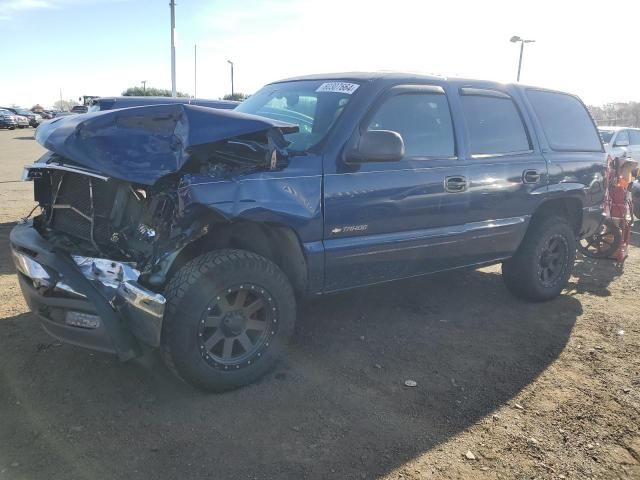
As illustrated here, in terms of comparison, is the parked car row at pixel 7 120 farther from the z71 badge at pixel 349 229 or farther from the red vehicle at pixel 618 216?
the z71 badge at pixel 349 229

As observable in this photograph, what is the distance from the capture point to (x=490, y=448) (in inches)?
113

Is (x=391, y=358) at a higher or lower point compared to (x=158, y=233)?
lower

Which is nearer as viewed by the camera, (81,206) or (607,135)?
(81,206)

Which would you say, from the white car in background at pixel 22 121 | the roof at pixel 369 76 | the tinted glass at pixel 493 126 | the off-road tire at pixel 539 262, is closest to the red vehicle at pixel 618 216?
the off-road tire at pixel 539 262

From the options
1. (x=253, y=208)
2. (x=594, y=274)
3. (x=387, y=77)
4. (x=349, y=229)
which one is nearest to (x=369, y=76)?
(x=387, y=77)

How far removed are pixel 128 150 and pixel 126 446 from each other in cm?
159

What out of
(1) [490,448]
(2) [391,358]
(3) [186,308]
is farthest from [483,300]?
(3) [186,308]

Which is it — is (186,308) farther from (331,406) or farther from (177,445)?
(331,406)

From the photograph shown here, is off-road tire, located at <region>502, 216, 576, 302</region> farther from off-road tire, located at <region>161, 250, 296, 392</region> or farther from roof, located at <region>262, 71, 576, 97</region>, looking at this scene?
off-road tire, located at <region>161, 250, 296, 392</region>

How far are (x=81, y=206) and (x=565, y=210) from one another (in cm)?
440

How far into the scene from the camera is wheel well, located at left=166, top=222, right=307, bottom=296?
11.0 ft

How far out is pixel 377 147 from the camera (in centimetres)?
349

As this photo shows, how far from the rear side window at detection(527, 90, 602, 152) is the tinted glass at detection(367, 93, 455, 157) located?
50.9 inches

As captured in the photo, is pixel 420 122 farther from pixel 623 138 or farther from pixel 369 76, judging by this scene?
pixel 623 138
